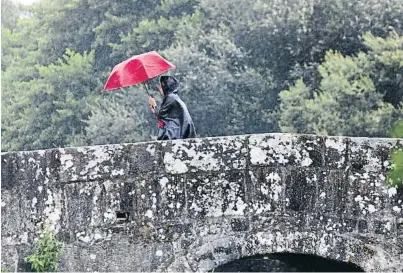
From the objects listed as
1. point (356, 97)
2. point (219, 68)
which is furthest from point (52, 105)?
point (356, 97)

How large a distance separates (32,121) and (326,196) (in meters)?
27.5

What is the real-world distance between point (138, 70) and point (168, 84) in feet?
0.89

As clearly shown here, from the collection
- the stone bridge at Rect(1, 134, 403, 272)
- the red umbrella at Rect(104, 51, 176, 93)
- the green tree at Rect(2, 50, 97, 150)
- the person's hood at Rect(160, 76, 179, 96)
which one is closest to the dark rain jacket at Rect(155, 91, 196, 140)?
the person's hood at Rect(160, 76, 179, 96)

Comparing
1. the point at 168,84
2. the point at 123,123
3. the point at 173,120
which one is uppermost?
the point at 168,84

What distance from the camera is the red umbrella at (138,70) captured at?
7.64 metres

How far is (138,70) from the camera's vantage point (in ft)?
25.3

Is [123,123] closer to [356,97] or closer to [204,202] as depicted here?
[356,97]

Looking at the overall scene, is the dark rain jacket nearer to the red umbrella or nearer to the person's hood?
the person's hood

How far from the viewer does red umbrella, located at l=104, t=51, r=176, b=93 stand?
7641 mm

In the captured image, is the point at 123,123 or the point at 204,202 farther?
the point at 123,123

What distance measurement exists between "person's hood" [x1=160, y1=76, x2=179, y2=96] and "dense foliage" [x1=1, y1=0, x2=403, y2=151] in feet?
58.3

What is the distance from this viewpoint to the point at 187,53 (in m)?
30.7

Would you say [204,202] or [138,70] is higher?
[138,70]

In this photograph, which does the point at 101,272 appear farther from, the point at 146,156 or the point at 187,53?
the point at 187,53
